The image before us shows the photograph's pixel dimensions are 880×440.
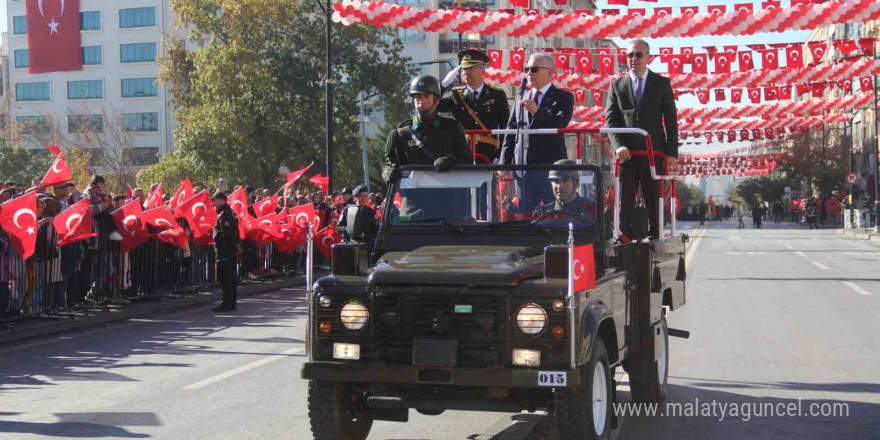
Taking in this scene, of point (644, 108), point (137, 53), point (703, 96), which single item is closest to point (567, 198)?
point (644, 108)

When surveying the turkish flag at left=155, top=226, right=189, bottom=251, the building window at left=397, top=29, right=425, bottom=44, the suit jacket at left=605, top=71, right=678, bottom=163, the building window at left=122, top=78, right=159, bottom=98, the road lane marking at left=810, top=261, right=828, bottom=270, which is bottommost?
the road lane marking at left=810, top=261, right=828, bottom=270

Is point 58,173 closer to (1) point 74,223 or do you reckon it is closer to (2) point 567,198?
(1) point 74,223

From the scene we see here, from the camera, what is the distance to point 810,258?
101 ft

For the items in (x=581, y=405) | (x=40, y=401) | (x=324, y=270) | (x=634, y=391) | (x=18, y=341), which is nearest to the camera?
(x=581, y=405)

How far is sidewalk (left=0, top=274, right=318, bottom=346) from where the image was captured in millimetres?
13703

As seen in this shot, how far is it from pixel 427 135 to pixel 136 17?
83.9 m

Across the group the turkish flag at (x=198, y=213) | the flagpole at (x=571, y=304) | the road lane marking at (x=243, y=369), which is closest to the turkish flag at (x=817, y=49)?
the turkish flag at (x=198, y=213)

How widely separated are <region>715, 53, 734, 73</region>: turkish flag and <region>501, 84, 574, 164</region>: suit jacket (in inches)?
863

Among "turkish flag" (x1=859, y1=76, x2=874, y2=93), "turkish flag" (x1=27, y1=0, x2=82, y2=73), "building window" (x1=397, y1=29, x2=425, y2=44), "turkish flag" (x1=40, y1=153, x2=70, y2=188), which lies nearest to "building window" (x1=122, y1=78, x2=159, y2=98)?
"turkish flag" (x1=27, y1=0, x2=82, y2=73)

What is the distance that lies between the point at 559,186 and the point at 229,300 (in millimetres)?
11036

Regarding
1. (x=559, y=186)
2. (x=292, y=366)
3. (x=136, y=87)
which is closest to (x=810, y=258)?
(x=292, y=366)

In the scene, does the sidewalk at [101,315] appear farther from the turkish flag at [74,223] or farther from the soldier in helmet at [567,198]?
the soldier in helmet at [567,198]

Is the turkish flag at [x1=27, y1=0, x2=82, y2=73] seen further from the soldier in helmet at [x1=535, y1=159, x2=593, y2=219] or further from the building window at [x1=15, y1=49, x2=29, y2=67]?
the soldier in helmet at [x1=535, y1=159, x2=593, y2=219]

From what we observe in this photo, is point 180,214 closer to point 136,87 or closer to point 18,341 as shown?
point 18,341
